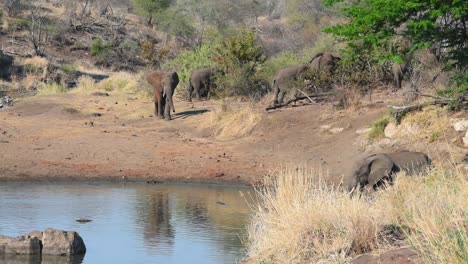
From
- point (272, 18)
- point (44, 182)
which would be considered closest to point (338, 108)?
point (44, 182)

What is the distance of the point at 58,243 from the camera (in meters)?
11.3

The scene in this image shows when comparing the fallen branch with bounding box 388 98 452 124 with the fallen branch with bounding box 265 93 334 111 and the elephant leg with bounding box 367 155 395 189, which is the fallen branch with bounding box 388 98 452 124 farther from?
the fallen branch with bounding box 265 93 334 111

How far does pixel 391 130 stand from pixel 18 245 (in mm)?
9569

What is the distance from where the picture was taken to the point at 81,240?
456 inches

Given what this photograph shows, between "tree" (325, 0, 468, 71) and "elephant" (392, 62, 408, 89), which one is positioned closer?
"tree" (325, 0, 468, 71)

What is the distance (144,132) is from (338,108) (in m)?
4.63

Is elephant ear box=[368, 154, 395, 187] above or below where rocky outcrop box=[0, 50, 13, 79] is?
below

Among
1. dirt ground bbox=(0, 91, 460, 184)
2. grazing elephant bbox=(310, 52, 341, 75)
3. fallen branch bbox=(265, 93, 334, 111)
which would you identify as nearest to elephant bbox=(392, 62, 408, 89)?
grazing elephant bbox=(310, 52, 341, 75)

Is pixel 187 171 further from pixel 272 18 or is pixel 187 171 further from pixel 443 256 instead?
pixel 272 18

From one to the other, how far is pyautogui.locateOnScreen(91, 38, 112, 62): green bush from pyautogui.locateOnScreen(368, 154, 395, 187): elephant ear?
3152 cm

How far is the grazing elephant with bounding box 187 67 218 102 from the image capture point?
27.4 meters

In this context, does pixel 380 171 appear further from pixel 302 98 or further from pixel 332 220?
pixel 302 98

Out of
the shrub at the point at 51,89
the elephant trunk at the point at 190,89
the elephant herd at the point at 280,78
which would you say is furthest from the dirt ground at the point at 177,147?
the shrub at the point at 51,89

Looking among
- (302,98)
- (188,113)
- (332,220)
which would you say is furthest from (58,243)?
(188,113)
